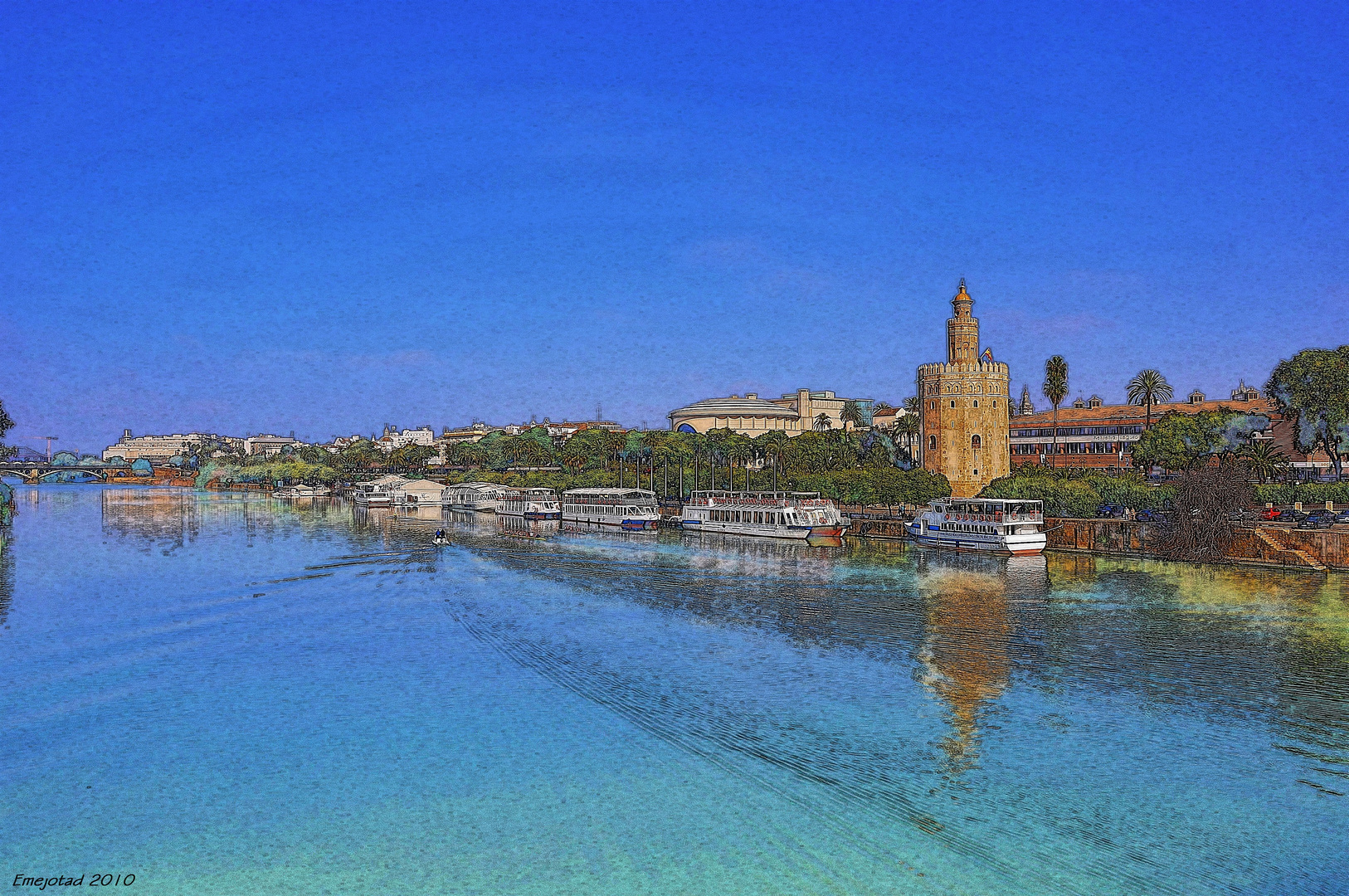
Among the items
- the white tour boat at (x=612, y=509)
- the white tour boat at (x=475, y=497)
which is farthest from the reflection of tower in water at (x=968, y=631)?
the white tour boat at (x=475, y=497)

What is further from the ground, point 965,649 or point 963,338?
point 963,338

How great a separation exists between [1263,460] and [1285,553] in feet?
70.9

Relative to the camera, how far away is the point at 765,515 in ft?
273

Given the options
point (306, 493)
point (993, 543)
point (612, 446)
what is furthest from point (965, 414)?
point (306, 493)

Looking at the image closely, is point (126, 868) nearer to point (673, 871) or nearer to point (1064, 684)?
point (673, 871)

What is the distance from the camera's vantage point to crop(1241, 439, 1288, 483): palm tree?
74.1 metres

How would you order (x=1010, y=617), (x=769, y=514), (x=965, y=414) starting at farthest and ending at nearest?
(x=965, y=414) → (x=769, y=514) → (x=1010, y=617)

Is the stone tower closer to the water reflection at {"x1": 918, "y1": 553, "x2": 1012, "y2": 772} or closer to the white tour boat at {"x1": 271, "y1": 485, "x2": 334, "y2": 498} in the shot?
the water reflection at {"x1": 918, "y1": 553, "x2": 1012, "y2": 772}

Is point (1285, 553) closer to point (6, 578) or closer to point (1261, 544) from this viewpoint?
point (1261, 544)

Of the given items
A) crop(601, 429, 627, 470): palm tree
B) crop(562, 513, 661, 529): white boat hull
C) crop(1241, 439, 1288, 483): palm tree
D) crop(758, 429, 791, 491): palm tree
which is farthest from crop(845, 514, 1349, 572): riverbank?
crop(601, 429, 627, 470): palm tree

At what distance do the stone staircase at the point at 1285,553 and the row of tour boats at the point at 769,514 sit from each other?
1295 centimetres

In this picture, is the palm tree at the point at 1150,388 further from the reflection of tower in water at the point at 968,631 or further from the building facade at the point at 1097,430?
the reflection of tower in water at the point at 968,631

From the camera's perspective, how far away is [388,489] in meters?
154

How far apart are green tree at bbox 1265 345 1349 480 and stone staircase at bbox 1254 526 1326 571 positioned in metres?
16.8
